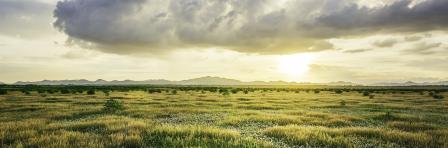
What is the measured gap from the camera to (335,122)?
17594 millimetres

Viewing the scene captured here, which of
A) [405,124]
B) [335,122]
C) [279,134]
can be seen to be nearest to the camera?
[279,134]

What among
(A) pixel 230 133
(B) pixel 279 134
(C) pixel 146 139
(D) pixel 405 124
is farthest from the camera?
(D) pixel 405 124

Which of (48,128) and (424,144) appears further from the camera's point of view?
(48,128)

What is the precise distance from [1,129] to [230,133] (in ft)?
28.7

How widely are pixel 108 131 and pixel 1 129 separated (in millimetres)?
4269

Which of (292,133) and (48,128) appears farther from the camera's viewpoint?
(48,128)

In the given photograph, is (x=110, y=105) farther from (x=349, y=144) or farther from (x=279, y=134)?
(x=349, y=144)

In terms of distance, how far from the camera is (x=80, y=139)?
10344mm

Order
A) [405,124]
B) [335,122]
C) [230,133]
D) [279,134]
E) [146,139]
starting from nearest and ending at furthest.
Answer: [146,139] → [230,133] → [279,134] → [405,124] → [335,122]

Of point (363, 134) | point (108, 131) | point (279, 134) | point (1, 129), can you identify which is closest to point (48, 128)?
point (1, 129)

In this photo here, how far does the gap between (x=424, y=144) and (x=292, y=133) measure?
13.5 ft

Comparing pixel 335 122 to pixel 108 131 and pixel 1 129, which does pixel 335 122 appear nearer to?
pixel 108 131

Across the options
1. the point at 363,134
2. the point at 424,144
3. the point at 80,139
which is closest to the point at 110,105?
the point at 80,139

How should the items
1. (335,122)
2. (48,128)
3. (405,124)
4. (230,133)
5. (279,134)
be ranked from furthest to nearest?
(335,122), (405,124), (48,128), (279,134), (230,133)
